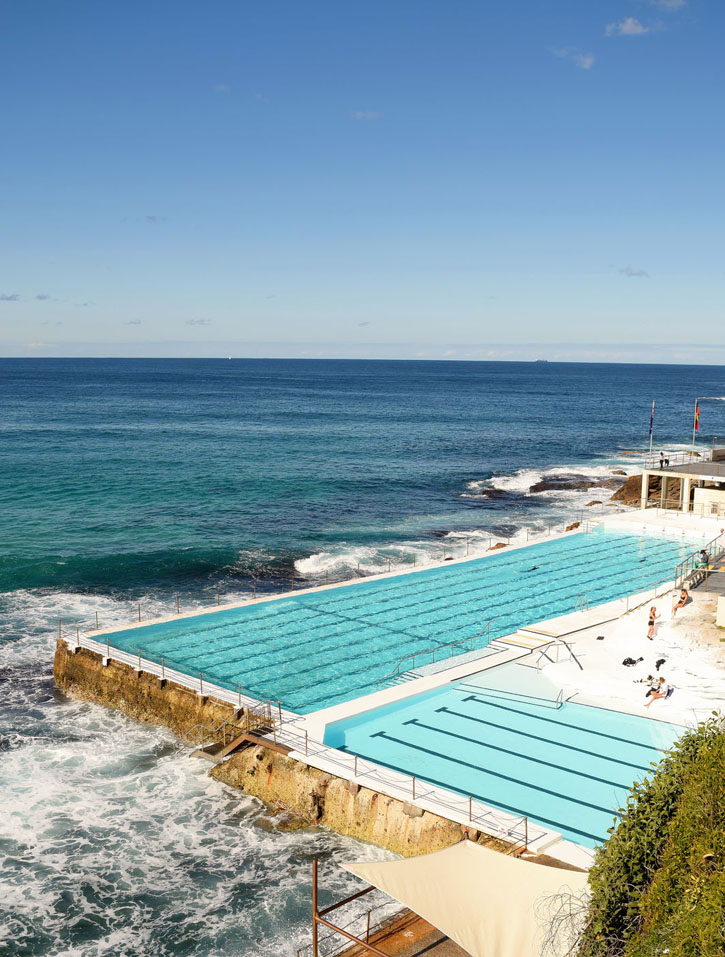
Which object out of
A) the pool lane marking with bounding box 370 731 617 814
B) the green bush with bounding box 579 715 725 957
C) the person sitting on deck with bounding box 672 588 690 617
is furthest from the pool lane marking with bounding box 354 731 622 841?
the person sitting on deck with bounding box 672 588 690 617

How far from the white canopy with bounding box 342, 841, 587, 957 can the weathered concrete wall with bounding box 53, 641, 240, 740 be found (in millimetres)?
9821

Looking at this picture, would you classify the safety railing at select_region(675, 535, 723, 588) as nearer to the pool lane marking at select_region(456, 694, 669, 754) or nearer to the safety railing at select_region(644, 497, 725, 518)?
the safety railing at select_region(644, 497, 725, 518)

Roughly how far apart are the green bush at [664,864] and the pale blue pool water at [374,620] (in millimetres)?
10961

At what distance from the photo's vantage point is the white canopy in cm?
898

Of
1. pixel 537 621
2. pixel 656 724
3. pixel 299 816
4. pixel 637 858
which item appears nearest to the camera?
pixel 637 858

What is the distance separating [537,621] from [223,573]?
568 inches

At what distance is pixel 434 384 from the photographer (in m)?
176

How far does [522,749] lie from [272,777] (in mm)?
5296

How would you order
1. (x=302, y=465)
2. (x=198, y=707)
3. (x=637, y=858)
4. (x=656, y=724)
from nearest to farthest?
(x=637, y=858)
(x=656, y=724)
(x=198, y=707)
(x=302, y=465)

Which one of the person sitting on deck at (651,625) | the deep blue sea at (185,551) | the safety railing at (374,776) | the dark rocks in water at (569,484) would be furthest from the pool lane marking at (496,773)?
the dark rocks in water at (569,484)

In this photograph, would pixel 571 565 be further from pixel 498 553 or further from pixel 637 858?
pixel 637 858

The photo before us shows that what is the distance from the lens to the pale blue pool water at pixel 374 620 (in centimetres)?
2108

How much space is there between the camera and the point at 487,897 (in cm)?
943

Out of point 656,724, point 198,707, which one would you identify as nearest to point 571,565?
point 656,724
